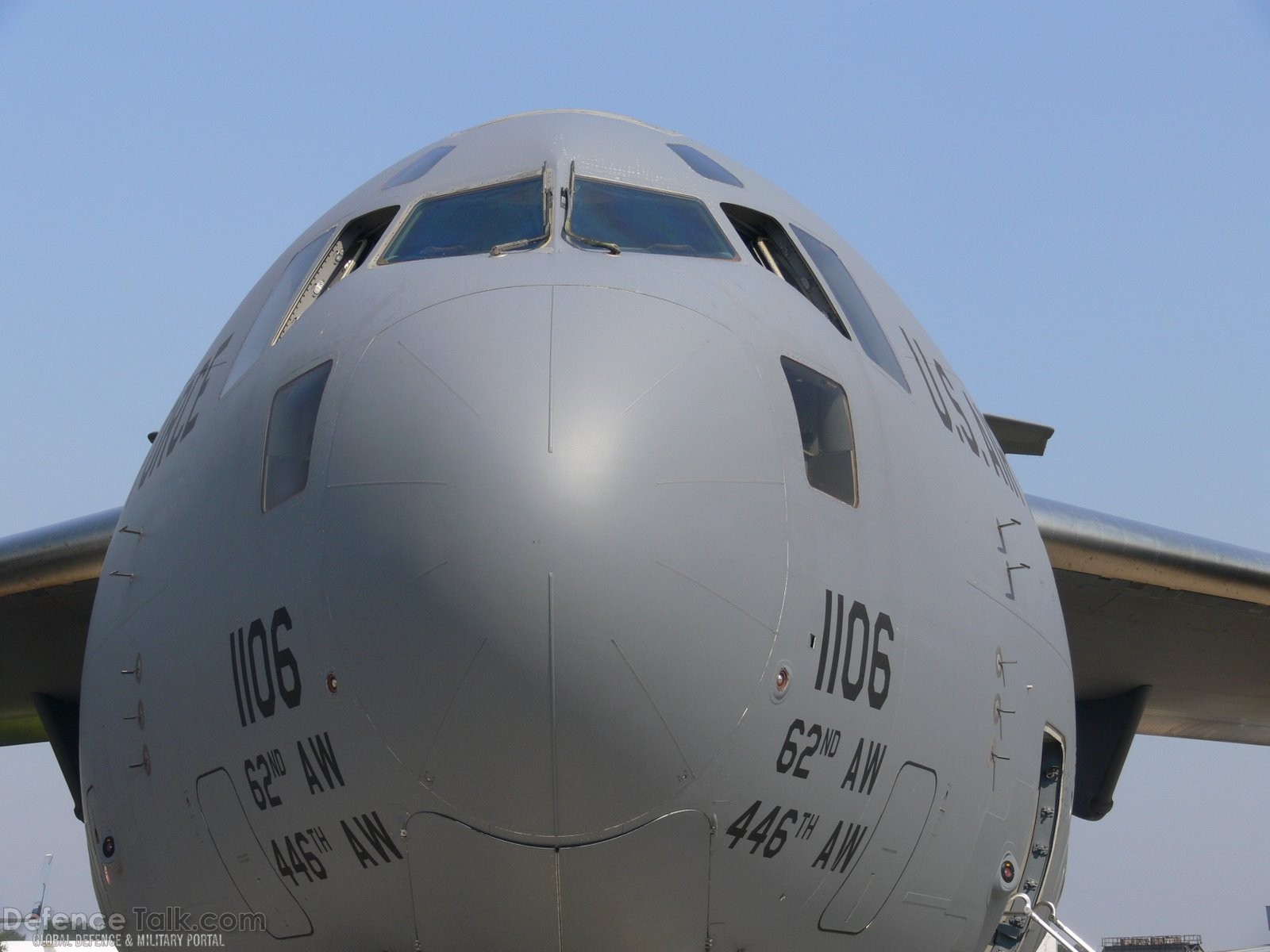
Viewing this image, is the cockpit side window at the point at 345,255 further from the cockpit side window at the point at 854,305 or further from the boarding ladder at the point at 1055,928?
the boarding ladder at the point at 1055,928

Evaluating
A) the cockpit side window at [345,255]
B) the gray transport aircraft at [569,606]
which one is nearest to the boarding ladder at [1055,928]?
the gray transport aircraft at [569,606]

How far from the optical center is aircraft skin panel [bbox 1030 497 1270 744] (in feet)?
32.1

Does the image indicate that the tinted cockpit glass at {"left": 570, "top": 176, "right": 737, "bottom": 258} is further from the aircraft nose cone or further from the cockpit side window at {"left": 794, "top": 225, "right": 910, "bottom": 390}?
the aircraft nose cone

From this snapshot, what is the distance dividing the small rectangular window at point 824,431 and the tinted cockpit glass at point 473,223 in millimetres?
1006

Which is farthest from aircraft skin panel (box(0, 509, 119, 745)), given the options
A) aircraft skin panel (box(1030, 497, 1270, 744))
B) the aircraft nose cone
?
aircraft skin panel (box(1030, 497, 1270, 744))

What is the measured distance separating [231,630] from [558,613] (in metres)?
1.30

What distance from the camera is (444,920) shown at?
3955 millimetres

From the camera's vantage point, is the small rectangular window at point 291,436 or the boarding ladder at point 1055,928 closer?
the small rectangular window at point 291,436

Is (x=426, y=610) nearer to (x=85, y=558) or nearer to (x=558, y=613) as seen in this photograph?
(x=558, y=613)

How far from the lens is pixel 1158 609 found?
418 inches

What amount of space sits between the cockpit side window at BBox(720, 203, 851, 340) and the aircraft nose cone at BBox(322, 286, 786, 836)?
4.63 feet

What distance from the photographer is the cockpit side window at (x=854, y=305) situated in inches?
215

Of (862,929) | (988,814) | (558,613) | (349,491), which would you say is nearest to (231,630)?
(349,491)

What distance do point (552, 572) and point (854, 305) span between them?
248cm
